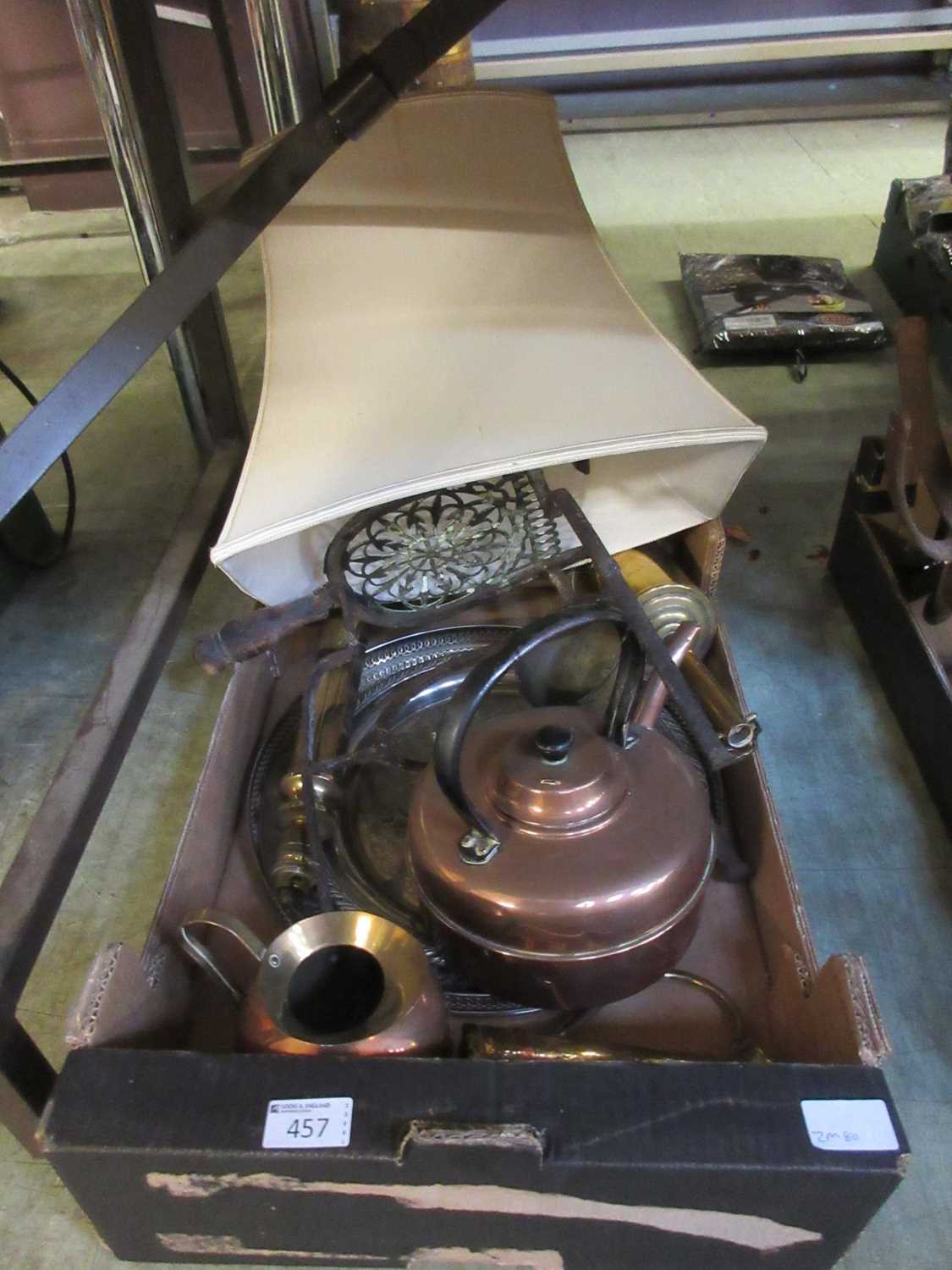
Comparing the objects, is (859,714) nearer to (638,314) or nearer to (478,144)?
(638,314)

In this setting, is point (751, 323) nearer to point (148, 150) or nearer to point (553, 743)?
point (148, 150)

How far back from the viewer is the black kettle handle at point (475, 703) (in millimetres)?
674

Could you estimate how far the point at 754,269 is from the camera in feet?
7.73

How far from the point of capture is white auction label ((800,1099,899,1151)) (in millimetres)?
590

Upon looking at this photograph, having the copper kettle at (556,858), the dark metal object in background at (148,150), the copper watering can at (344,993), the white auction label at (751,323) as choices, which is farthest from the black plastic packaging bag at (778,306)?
the copper watering can at (344,993)

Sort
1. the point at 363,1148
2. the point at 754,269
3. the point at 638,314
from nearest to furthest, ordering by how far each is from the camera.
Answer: the point at 363,1148, the point at 638,314, the point at 754,269

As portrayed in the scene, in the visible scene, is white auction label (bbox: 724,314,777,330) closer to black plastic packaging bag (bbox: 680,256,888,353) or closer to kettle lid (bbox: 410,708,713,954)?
black plastic packaging bag (bbox: 680,256,888,353)

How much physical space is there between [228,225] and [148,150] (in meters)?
0.72

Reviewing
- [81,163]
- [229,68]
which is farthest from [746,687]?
[81,163]

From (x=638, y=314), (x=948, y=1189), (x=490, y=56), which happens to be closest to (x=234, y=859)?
(x=948, y=1189)

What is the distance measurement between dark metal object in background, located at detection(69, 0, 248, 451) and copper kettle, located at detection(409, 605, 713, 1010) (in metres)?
0.86

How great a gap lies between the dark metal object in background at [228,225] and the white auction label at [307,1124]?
48 cm

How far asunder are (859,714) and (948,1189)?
0.60m

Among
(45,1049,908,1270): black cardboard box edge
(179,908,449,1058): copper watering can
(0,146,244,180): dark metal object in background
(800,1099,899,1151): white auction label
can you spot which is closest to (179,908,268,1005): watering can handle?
(179,908,449,1058): copper watering can
